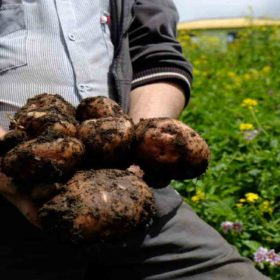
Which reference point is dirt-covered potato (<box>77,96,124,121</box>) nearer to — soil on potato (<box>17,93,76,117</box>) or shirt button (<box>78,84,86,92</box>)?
soil on potato (<box>17,93,76,117</box>)

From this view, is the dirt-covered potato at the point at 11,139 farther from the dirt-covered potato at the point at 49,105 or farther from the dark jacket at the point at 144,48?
the dark jacket at the point at 144,48

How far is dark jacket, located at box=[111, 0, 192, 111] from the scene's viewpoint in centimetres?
178

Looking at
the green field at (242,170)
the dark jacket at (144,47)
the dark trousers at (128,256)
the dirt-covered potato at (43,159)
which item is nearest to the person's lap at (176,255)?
the dark trousers at (128,256)

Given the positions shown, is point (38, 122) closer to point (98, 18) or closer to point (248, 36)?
point (98, 18)

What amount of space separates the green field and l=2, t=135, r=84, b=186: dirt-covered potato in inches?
17.2

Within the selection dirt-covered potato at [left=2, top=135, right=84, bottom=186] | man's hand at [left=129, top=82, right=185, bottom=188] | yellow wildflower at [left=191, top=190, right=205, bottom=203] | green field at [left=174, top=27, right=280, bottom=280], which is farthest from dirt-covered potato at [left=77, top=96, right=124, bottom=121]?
yellow wildflower at [left=191, top=190, right=205, bottom=203]

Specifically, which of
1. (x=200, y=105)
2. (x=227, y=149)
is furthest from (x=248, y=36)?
(x=227, y=149)

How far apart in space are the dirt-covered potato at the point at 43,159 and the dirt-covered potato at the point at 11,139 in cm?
4

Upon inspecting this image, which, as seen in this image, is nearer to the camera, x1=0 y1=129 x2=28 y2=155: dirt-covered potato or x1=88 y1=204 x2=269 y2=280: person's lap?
x1=0 y1=129 x2=28 y2=155: dirt-covered potato

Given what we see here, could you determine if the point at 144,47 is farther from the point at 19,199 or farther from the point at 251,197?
the point at 19,199

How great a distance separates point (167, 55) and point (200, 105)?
180 centimetres

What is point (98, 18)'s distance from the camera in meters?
1.76

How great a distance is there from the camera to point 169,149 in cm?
113

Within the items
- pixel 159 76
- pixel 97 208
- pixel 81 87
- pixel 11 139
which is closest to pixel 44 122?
pixel 11 139
